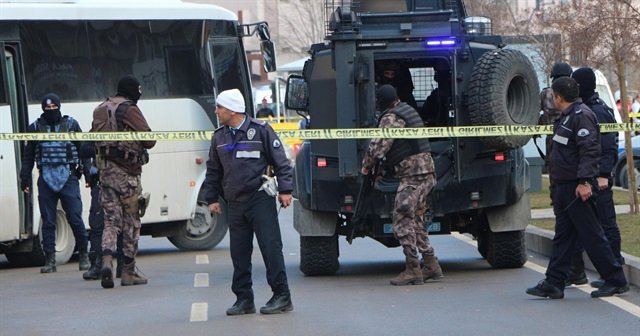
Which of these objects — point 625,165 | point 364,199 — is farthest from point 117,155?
point 625,165

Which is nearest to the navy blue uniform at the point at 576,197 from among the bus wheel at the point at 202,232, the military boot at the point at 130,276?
the military boot at the point at 130,276

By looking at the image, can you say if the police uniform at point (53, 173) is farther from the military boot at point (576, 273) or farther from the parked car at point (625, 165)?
the parked car at point (625, 165)

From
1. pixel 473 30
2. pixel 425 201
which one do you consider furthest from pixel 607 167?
pixel 473 30

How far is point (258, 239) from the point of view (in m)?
11.0

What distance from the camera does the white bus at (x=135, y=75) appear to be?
15.9 meters

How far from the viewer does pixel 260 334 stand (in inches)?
393

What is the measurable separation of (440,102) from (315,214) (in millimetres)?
1665

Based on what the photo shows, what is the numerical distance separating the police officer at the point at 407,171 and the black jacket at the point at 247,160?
1.83 m

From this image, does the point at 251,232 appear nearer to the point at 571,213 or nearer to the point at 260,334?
the point at 260,334

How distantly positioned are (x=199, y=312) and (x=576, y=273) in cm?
324

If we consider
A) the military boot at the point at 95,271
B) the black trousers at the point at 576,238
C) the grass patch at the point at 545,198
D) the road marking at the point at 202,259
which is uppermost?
the black trousers at the point at 576,238

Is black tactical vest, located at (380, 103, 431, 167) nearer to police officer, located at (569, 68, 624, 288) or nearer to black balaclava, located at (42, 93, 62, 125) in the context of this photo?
police officer, located at (569, 68, 624, 288)

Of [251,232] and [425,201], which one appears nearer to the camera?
[251,232]

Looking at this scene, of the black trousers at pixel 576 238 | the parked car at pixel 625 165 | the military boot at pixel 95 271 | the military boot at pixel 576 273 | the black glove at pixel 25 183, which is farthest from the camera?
the parked car at pixel 625 165
